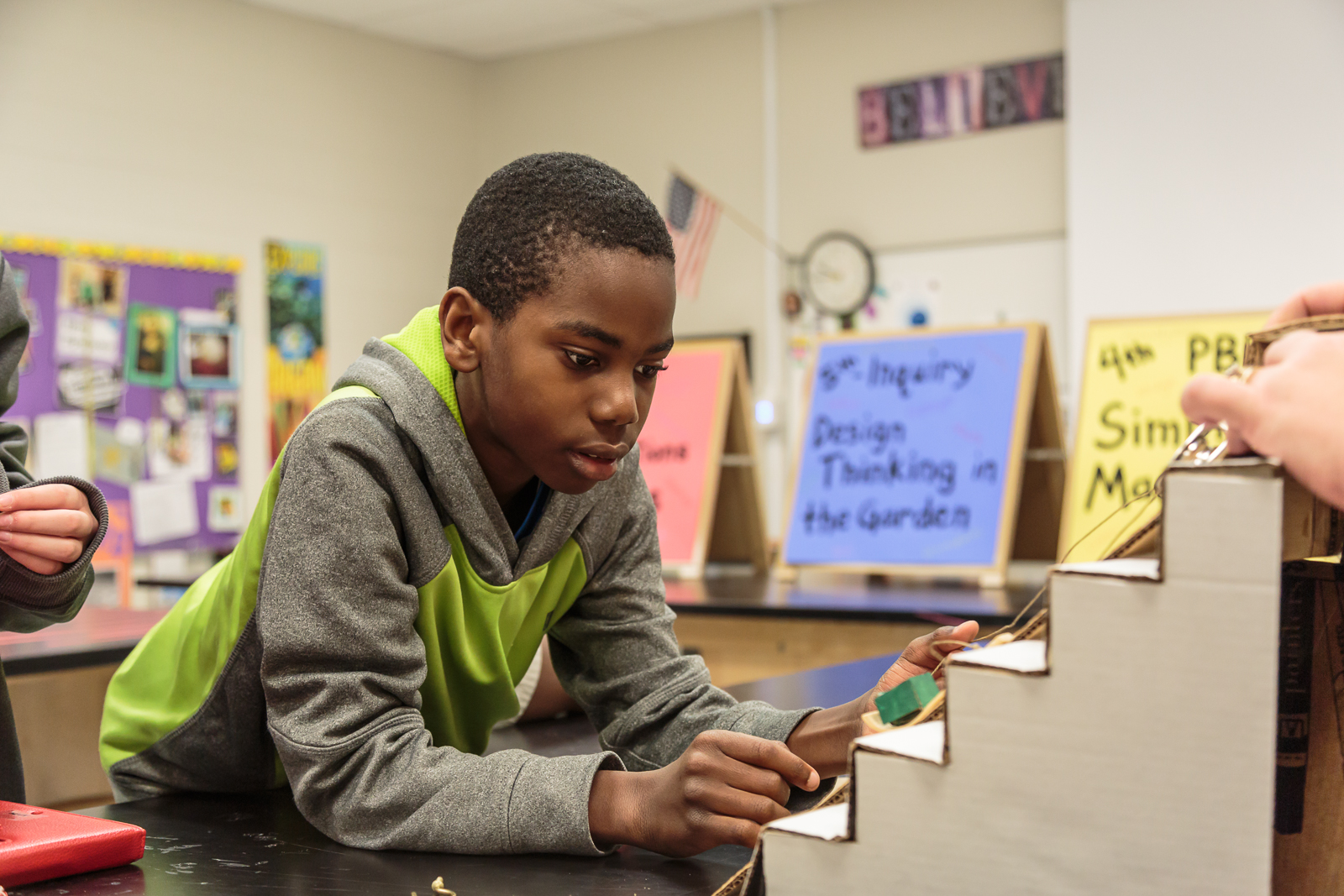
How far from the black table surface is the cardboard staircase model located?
0.17m

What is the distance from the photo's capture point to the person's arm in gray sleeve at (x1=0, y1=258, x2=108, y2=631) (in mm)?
948

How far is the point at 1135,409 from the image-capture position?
106 inches

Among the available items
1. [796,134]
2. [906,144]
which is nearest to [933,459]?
[906,144]

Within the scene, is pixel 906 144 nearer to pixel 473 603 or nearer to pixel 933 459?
pixel 933 459

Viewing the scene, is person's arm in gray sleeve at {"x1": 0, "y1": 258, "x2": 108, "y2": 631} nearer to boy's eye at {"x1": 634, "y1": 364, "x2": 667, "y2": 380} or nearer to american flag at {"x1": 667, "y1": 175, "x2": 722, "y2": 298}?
boy's eye at {"x1": 634, "y1": 364, "x2": 667, "y2": 380}

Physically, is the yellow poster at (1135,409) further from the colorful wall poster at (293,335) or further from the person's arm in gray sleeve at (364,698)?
the colorful wall poster at (293,335)

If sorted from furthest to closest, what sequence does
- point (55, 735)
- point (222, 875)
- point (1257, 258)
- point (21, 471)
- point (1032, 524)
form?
point (1257, 258), point (1032, 524), point (55, 735), point (21, 471), point (222, 875)

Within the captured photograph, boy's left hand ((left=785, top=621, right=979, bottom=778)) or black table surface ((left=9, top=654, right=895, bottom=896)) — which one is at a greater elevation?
boy's left hand ((left=785, top=621, right=979, bottom=778))

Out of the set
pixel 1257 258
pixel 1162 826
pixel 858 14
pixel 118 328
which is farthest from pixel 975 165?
pixel 1162 826

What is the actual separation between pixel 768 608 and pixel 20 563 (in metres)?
1.59

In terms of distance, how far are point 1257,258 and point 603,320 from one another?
3817 millimetres

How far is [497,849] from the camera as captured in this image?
2.59 feet

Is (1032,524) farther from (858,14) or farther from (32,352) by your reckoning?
(32,352)

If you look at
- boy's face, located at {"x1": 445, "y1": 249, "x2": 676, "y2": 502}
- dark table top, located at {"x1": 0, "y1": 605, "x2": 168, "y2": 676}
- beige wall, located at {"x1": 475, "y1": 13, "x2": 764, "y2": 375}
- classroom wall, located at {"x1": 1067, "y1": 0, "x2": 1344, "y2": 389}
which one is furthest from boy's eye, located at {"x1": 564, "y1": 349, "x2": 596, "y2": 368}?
beige wall, located at {"x1": 475, "y1": 13, "x2": 764, "y2": 375}
